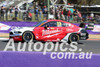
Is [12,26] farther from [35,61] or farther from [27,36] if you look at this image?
[35,61]

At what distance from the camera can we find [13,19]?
19844 mm

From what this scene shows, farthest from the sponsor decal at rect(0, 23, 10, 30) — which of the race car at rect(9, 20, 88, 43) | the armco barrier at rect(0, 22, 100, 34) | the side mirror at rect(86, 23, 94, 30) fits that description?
the side mirror at rect(86, 23, 94, 30)

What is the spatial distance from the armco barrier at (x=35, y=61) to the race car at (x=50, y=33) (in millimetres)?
8005

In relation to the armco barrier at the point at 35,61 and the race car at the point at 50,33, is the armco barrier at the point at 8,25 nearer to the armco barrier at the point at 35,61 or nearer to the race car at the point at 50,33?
the race car at the point at 50,33

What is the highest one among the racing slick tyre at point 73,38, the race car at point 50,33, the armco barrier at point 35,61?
the armco barrier at point 35,61

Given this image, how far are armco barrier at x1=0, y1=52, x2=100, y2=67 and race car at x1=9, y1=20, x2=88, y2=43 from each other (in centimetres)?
800

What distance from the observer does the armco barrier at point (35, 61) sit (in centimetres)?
484

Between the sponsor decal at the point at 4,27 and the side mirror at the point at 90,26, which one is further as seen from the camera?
the sponsor decal at the point at 4,27

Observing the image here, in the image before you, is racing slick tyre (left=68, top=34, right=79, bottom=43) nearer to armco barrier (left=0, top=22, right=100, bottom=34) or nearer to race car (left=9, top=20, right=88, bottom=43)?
race car (left=9, top=20, right=88, bottom=43)

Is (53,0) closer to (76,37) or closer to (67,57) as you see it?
(76,37)

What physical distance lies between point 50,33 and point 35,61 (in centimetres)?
811

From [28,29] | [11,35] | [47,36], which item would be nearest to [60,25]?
[47,36]

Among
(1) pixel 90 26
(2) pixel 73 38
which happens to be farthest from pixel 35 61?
(1) pixel 90 26

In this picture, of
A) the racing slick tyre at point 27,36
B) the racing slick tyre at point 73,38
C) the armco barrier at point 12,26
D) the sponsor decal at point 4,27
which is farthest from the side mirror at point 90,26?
the sponsor decal at point 4,27
